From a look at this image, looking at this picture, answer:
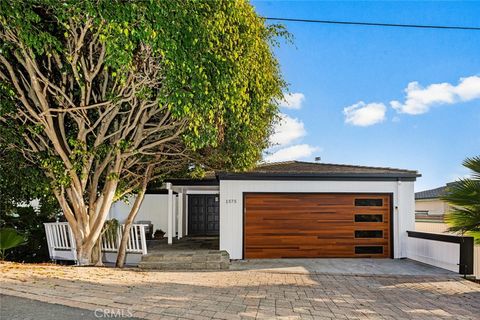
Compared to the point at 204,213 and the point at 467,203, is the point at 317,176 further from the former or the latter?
the point at 204,213

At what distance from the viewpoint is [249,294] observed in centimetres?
642

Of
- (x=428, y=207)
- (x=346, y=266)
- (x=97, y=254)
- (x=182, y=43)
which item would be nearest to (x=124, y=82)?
(x=182, y=43)

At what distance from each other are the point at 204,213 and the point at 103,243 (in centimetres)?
781

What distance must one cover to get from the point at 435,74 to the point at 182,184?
10.6 m

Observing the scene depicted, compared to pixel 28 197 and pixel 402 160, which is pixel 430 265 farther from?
pixel 28 197

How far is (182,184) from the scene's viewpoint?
1580 centimetres

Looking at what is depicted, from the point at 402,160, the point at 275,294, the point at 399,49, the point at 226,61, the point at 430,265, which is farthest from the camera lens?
the point at 402,160

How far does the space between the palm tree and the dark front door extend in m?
12.4

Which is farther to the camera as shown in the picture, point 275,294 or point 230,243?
point 230,243

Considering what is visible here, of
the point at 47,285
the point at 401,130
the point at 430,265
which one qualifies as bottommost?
the point at 430,265

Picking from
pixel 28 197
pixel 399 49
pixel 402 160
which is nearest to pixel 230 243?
pixel 28 197

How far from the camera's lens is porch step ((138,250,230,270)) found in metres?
10.1

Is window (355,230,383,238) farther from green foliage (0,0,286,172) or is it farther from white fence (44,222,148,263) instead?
white fence (44,222,148,263)

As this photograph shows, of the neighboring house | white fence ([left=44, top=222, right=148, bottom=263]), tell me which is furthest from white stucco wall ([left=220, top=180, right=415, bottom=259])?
the neighboring house
